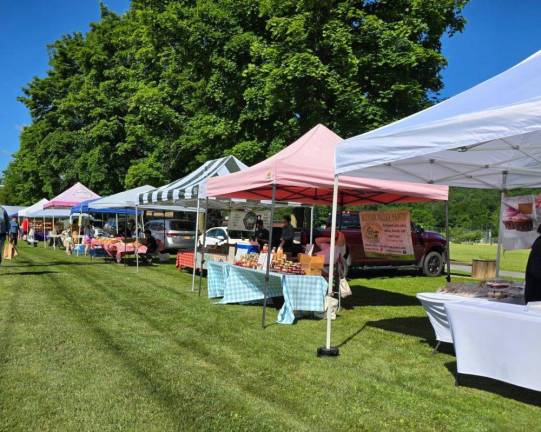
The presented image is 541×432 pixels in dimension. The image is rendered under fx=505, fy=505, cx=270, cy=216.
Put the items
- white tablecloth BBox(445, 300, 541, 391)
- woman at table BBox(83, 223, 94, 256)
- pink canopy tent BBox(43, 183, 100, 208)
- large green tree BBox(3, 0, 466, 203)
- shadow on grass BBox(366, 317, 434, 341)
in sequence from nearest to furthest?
white tablecloth BBox(445, 300, 541, 391), shadow on grass BBox(366, 317, 434, 341), large green tree BBox(3, 0, 466, 203), woman at table BBox(83, 223, 94, 256), pink canopy tent BBox(43, 183, 100, 208)

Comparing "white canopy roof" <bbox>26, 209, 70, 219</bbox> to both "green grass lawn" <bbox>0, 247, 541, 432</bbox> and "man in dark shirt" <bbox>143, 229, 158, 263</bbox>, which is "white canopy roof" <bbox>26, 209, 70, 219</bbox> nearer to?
"man in dark shirt" <bbox>143, 229, 158, 263</bbox>

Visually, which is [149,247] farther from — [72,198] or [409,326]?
[409,326]

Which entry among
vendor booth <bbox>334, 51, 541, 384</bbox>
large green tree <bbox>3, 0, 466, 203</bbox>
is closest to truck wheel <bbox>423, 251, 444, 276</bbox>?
large green tree <bbox>3, 0, 466, 203</bbox>

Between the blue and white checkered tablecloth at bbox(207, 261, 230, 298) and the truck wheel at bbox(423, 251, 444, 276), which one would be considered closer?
the blue and white checkered tablecloth at bbox(207, 261, 230, 298)

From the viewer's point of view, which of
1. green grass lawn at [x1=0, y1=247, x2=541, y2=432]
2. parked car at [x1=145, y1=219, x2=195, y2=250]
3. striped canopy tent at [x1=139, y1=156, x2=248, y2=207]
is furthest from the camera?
parked car at [x1=145, y1=219, x2=195, y2=250]

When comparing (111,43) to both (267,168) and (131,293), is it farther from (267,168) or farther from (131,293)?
(267,168)

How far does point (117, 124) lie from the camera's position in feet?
94.2

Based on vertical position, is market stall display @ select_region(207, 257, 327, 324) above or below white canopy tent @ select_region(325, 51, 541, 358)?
below

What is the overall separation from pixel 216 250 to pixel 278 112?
5662 mm

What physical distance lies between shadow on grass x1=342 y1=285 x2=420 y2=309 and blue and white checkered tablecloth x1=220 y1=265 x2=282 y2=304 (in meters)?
1.44

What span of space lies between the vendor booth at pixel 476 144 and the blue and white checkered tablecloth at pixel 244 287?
9.34 ft

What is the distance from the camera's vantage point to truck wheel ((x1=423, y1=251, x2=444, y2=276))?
620 inches

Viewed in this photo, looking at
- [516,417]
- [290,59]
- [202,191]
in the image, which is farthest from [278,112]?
[516,417]

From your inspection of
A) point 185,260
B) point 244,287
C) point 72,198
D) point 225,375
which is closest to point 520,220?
point 244,287
